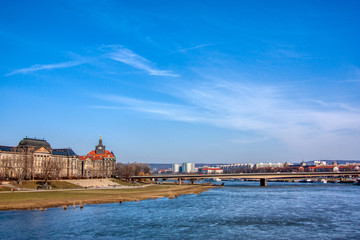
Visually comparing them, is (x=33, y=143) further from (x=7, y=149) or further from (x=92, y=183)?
(x=92, y=183)

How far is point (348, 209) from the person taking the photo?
85.1m

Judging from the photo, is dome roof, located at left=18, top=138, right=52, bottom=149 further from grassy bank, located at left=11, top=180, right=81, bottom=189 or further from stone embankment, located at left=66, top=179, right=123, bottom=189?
grassy bank, located at left=11, top=180, right=81, bottom=189

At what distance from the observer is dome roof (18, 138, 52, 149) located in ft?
570

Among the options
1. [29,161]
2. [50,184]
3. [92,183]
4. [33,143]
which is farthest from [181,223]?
[33,143]

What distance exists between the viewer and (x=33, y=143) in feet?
588

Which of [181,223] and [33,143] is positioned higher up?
[33,143]

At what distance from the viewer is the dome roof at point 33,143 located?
6845 inches

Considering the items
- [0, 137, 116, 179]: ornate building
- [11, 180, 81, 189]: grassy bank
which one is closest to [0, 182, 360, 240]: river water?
[11, 180, 81, 189]: grassy bank

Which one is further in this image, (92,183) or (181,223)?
(92,183)

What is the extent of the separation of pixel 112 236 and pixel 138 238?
3925mm

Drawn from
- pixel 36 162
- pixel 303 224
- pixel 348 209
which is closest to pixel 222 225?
pixel 303 224

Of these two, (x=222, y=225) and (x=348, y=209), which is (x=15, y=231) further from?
(x=348, y=209)

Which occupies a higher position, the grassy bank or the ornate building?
the ornate building

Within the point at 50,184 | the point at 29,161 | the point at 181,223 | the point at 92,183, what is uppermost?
the point at 29,161
